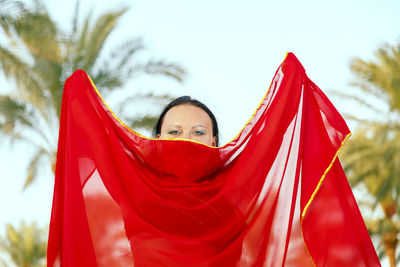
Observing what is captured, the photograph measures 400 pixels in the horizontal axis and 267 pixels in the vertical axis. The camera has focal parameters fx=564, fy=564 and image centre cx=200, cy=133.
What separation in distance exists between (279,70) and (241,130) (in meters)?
0.41

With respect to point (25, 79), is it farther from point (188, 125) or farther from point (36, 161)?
point (188, 125)

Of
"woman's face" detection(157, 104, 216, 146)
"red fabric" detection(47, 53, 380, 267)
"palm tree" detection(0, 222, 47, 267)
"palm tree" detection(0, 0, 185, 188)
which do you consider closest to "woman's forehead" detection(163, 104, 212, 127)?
"woman's face" detection(157, 104, 216, 146)

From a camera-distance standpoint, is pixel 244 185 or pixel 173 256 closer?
pixel 173 256

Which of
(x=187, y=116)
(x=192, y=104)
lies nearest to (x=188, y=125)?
(x=187, y=116)

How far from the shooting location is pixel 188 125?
3.12 metres

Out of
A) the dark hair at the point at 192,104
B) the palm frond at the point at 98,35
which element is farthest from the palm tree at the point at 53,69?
the dark hair at the point at 192,104

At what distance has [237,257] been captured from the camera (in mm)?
2629

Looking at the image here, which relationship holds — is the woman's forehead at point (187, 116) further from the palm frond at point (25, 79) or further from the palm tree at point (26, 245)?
the palm tree at point (26, 245)

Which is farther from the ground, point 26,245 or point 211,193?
point 26,245

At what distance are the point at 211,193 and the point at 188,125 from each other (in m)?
0.49

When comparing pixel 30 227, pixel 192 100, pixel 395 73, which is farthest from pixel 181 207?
pixel 30 227

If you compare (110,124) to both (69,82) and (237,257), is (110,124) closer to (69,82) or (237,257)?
(69,82)

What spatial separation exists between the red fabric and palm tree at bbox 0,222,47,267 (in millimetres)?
16233

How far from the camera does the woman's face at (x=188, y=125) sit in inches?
121
